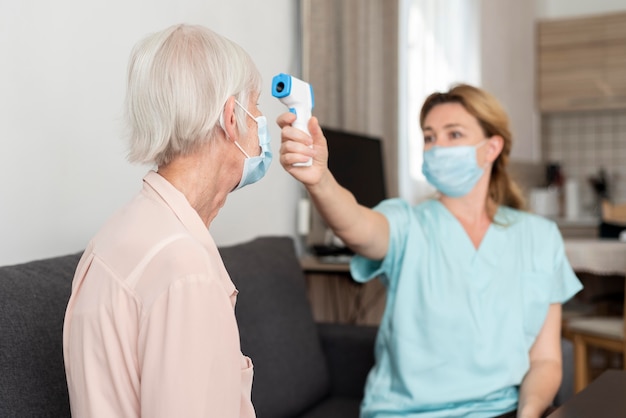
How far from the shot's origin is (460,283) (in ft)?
5.43

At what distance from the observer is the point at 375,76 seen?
3062 millimetres

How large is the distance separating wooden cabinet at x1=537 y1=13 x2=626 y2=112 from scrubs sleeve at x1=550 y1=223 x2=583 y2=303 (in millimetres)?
3987

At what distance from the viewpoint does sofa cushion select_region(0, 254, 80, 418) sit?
1.07m

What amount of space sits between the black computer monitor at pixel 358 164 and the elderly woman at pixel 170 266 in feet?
4.68

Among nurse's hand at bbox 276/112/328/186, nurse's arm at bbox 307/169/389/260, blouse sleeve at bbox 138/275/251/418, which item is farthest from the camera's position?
nurse's arm at bbox 307/169/389/260

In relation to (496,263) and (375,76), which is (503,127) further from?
(375,76)

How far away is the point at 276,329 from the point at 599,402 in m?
A: 0.88

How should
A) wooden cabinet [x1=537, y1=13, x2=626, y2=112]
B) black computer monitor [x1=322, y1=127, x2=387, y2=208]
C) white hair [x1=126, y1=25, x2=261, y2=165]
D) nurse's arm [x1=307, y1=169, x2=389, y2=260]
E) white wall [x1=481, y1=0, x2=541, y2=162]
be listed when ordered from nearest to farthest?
white hair [x1=126, y1=25, x2=261, y2=165]
nurse's arm [x1=307, y1=169, x2=389, y2=260]
black computer monitor [x1=322, y1=127, x2=387, y2=208]
white wall [x1=481, y1=0, x2=541, y2=162]
wooden cabinet [x1=537, y1=13, x2=626, y2=112]

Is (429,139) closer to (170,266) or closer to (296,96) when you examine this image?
(296,96)

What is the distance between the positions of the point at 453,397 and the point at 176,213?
0.89 metres

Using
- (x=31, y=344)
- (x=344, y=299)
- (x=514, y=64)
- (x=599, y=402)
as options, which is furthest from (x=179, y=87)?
(x=514, y=64)

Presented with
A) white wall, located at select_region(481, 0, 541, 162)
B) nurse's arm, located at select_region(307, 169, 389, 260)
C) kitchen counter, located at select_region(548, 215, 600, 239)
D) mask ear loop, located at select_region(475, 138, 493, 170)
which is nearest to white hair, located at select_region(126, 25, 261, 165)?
nurse's arm, located at select_region(307, 169, 389, 260)

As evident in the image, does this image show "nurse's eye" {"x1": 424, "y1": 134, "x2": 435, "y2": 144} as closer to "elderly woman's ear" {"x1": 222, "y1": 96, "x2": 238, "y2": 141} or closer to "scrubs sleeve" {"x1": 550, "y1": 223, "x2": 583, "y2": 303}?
"scrubs sleeve" {"x1": 550, "y1": 223, "x2": 583, "y2": 303}

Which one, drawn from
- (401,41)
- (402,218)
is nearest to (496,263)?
(402,218)
